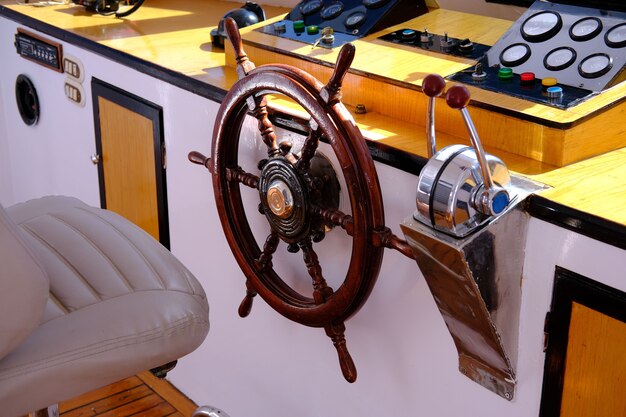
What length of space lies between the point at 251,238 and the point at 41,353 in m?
0.78

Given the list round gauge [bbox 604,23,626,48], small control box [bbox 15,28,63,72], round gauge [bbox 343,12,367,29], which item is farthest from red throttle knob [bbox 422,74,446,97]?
small control box [bbox 15,28,63,72]

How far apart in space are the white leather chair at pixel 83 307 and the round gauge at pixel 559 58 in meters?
0.79

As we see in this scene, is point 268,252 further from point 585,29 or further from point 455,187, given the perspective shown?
point 585,29

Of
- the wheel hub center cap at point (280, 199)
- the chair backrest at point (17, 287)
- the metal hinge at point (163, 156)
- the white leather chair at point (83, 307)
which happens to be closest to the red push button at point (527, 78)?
the wheel hub center cap at point (280, 199)

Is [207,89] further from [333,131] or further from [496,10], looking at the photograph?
[496,10]

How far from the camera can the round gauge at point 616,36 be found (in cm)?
165

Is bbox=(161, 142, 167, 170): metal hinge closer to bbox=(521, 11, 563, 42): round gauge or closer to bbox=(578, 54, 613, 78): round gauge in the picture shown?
bbox=(521, 11, 563, 42): round gauge

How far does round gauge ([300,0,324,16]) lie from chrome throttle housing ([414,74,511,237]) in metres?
0.88

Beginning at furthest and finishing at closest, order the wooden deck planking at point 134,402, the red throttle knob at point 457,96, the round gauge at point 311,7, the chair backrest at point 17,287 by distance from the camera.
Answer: the wooden deck planking at point 134,402 < the round gauge at point 311,7 < the red throttle knob at point 457,96 < the chair backrest at point 17,287

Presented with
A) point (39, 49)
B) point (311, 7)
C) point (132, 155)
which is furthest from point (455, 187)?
point (39, 49)

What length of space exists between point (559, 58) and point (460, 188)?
49 centimetres

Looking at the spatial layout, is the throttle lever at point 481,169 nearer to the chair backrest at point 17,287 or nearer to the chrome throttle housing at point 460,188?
the chrome throttle housing at point 460,188

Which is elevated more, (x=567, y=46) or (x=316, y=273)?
(x=567, y=46)

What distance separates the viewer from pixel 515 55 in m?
1.76
